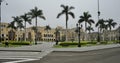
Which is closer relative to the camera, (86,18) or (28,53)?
(28,53)

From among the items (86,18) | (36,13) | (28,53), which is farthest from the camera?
(86,18)

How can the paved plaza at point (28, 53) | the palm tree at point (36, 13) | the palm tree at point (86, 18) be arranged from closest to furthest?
the paved plaza at point (28, 53), the palm tree at point (36, 13), the palm tree at point (86, 18)

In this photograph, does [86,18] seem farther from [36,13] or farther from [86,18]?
[36,13]

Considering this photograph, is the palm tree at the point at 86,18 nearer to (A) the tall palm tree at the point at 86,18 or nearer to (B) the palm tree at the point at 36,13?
(A) the tall palm tree at the point at 86,18

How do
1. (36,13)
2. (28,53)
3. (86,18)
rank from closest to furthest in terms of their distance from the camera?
1. (28,53)
2. (36,13)
3. (86,18)

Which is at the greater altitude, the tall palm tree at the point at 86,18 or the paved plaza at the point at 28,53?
the tall palm tree at the point at 86,18

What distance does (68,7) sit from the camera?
227ft

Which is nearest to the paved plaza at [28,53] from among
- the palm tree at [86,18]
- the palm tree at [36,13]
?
the palm tree at [36,13]

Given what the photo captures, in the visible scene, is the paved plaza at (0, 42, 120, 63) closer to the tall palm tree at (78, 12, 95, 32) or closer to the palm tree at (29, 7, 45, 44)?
the palm tree at (29, 7, 45, 44)

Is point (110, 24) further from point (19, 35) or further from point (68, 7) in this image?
point (19, 35)

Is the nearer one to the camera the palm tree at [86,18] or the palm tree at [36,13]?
the palm tree at [36,13]

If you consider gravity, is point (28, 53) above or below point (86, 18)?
below

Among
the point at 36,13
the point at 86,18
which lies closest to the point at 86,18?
the point at 86,18

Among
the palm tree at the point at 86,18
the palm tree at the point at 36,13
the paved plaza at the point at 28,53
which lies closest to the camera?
the paved plaza at the point at 28,53
